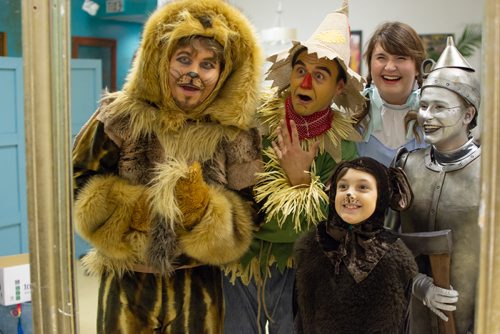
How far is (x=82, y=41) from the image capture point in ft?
3.78

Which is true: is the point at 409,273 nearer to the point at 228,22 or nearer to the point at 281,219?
the point at 281,219

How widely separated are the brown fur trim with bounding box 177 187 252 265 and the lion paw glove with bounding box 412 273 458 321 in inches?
16.3

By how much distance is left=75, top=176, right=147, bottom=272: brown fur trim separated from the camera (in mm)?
1421

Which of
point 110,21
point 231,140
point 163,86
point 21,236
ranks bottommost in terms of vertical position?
point 21,236

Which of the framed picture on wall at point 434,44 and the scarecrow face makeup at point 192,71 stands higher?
the framed picture on wall at point 434,44

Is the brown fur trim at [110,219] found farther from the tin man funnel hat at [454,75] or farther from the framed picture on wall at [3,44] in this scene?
the tin man funnel hat at [454,75]

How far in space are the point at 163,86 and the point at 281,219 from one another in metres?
0.43

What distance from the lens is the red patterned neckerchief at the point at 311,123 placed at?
1.48 meters

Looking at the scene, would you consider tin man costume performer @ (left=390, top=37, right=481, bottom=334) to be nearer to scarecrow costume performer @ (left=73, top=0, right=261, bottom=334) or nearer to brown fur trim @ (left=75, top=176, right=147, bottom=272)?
scarecrow costume performer @ (left=73, top=0, right=261, bottom=334)

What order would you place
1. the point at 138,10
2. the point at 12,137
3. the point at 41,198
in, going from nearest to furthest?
1. the point at 41,198
2. the point at 12,137
3. the point at 138,10

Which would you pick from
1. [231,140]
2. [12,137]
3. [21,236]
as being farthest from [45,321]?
[231,140]

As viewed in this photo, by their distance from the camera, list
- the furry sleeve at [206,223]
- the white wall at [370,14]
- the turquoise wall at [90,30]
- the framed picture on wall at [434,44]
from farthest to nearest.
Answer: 1. the furry sleeve at [206,223]
2. the framed picture on wall at [434,44]
3. the white wall at [370,14]
4. the turquoise wall at [90,30]

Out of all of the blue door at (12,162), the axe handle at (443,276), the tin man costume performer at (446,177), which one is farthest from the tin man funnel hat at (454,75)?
the blue door at (12,162)

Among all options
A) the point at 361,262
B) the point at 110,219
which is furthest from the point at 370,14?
the point at 110,219
